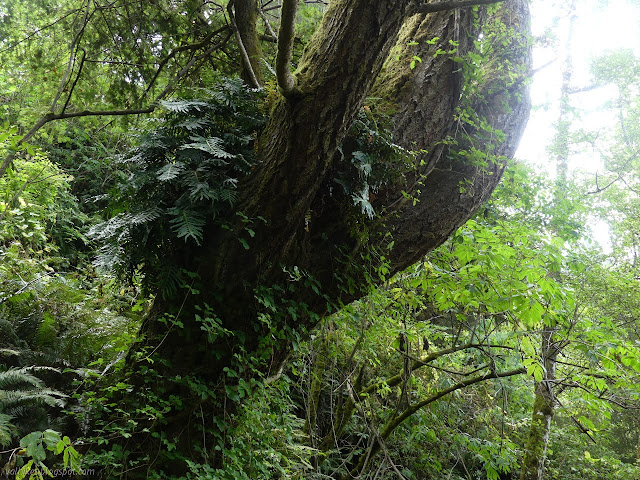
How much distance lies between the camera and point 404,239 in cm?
286

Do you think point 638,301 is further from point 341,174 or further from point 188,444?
point 188,444

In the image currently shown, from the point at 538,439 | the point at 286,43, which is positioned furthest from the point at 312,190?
the point at 538,439

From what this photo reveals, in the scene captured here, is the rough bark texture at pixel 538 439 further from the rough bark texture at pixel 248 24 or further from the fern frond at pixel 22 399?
the fern frond at pixel 22 399

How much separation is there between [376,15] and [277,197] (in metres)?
1.06

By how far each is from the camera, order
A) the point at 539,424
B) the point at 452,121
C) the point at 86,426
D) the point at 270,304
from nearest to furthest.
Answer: the point at 86,426 → the point at 270,304 → the point at 452,121 → the point at 539,424

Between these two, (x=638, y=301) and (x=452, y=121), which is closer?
(x=452, y=121)

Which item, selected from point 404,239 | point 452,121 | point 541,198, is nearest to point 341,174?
point 404,239

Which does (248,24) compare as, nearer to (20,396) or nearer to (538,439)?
(20,396)

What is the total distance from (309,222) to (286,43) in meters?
1.05

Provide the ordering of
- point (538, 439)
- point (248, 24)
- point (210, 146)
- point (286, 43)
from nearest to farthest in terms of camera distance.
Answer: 1. point (286, 43)
2. point (210, 146)
3. point (248, 24)
4. point (538, 439)

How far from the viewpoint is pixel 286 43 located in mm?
1756

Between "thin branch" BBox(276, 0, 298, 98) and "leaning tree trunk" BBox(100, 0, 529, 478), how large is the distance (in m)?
0.11

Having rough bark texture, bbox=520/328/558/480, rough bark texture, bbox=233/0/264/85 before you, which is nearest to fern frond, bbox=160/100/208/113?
rough bark texture, bbox=233/0/264/85

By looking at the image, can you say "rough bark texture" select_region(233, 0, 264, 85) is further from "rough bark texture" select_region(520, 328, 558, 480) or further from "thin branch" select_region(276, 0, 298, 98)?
A: "rough bark texture" select_region(520, 328, 558, 480)
